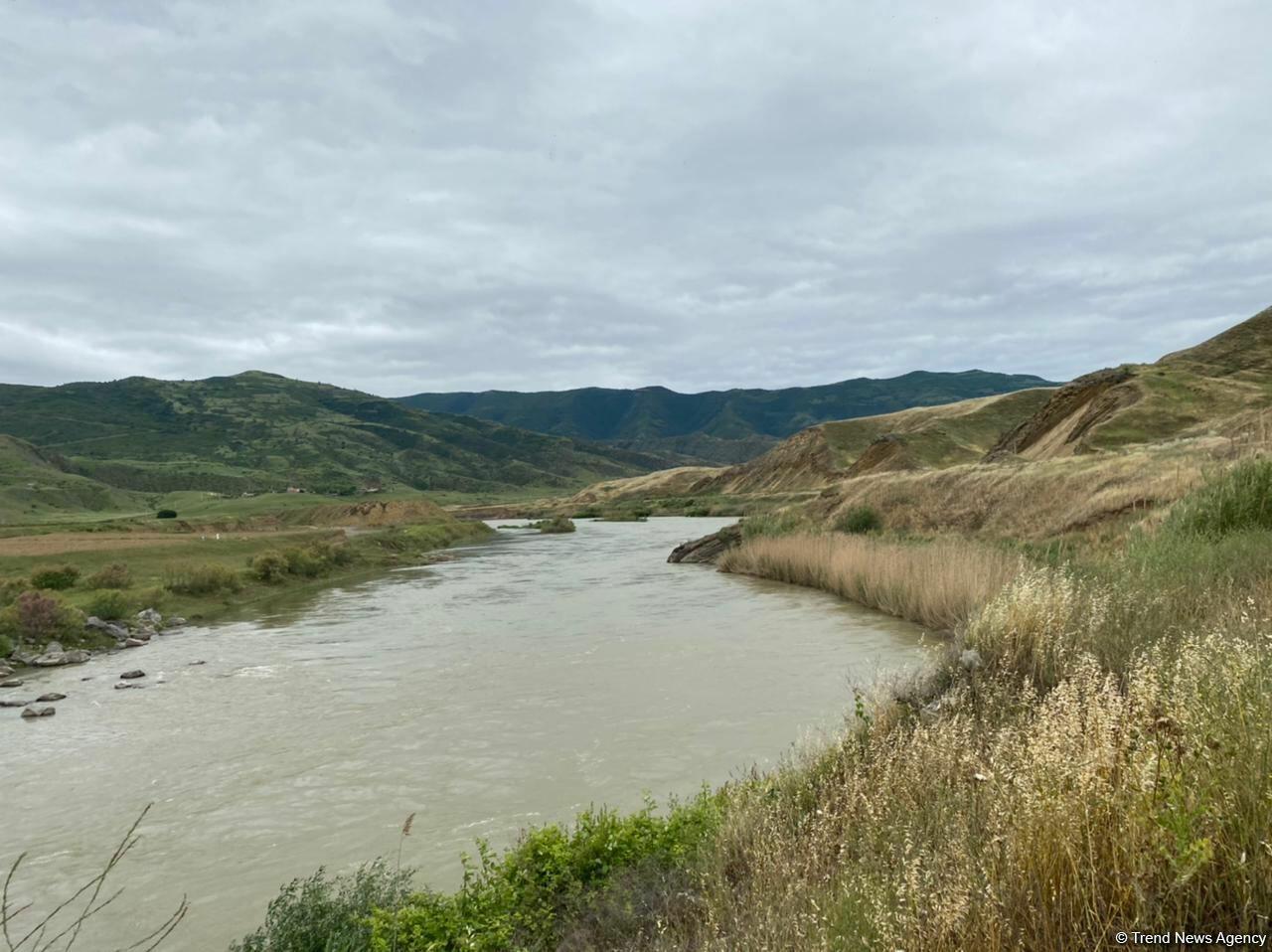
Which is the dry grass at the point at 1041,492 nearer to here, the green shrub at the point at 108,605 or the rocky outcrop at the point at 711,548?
the rocky outcrop at the point at 711,548

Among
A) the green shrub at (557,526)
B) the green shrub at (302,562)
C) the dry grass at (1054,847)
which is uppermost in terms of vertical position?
the dry grass at (1054,847)

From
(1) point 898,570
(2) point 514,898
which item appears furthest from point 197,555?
(2) point 514,898

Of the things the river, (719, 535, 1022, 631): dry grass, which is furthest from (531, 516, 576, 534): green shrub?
the river

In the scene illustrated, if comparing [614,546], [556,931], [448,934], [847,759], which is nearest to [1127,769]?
[847,759]

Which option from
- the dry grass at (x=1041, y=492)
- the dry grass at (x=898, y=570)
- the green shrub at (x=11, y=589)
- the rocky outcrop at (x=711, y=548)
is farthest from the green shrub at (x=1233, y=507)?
the green shrub at (x=11, y=589)

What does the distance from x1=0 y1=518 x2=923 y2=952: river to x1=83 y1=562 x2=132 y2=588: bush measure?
644 centimetres

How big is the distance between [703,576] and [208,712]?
2031 cm

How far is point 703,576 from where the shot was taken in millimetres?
30328

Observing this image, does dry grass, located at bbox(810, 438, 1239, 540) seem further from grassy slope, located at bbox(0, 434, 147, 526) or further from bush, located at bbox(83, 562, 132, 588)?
grassy slope, located at bbox(0, 434, 147, 526)

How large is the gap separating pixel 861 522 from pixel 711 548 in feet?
25.1

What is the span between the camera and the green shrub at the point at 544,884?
5.04 meters

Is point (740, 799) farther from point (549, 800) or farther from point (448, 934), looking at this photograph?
point (549, 800)

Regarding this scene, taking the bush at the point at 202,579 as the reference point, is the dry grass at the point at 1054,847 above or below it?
above

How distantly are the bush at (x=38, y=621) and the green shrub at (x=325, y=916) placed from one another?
18.4 metres
